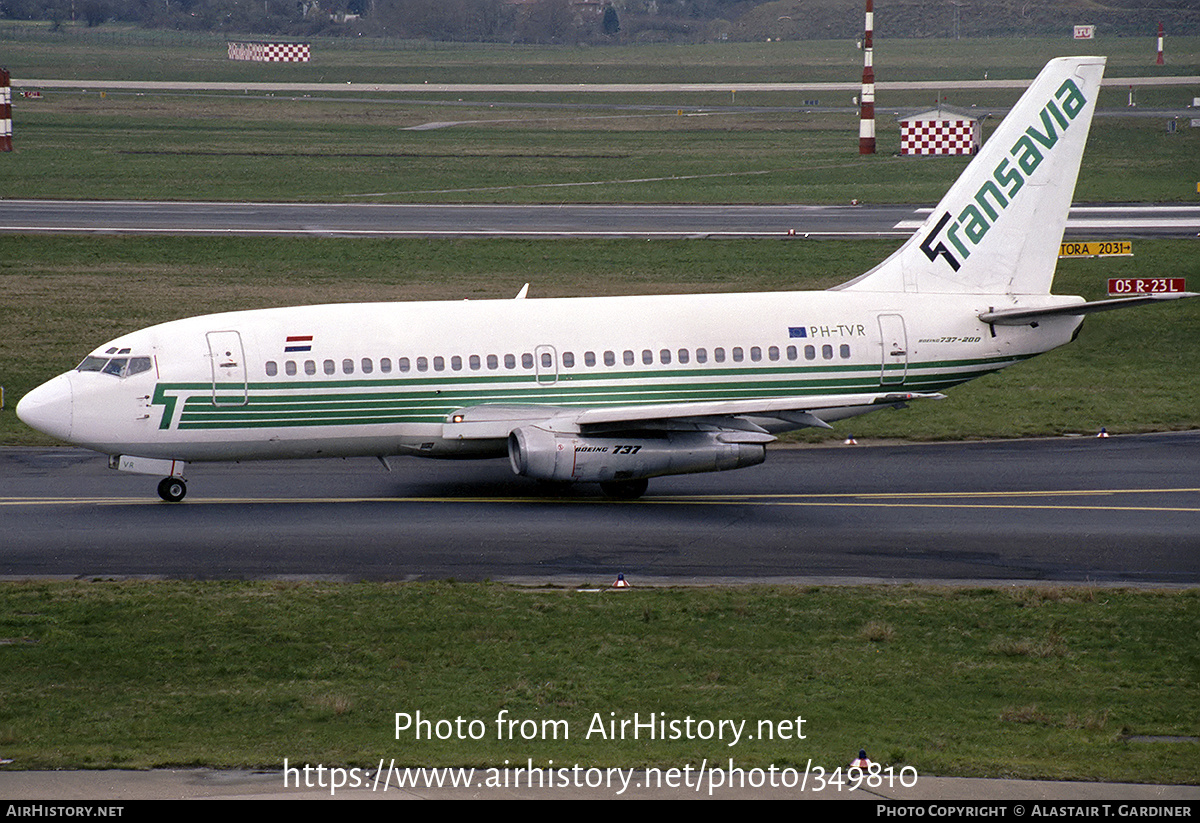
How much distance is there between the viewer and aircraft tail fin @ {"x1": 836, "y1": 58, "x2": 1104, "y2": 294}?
111ft

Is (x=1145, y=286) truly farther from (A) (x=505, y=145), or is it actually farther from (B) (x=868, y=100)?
(A) (x=505, y=145)

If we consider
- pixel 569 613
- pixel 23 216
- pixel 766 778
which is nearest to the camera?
pixel 766 778

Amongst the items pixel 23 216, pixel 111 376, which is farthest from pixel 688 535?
pixel 23 216

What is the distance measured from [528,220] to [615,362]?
4056 cm

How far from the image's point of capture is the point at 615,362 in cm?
3142

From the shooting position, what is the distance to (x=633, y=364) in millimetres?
31484

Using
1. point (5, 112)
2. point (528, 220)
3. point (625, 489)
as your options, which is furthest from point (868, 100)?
point (625, 489)

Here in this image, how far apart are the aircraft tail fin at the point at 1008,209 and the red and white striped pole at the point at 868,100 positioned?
196 ft

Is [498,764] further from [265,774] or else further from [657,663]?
[657,663]

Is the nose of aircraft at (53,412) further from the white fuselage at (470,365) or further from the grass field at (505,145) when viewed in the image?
the grass field at (505,145)

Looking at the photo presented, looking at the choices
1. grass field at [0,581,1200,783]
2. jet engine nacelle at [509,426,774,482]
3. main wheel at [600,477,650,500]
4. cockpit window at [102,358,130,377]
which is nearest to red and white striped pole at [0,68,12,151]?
cockpit window at [102,358,130,377]

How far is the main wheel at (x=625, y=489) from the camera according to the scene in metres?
31.1

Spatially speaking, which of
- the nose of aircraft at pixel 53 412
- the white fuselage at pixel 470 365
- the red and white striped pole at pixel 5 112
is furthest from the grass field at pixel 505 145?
the nose of aircraft at pixel 53 412

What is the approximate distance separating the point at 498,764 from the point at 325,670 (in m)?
4.61
